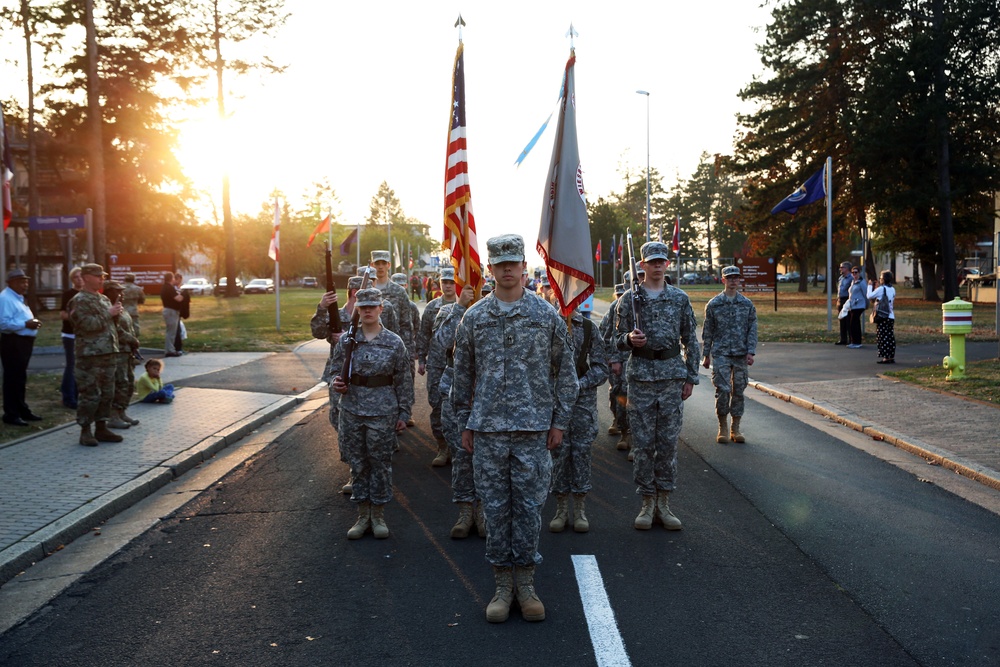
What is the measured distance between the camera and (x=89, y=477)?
8.45 m

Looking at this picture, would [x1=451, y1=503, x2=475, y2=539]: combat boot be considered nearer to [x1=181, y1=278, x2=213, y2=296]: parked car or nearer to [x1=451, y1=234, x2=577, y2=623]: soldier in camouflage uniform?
[x1=451, y1=234, x2=577, y2=623]: soldier in camouflage uniform

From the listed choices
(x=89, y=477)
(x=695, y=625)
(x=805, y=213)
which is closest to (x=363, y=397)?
(x=695, y=625)

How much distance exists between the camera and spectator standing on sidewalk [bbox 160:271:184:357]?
68.2 feet

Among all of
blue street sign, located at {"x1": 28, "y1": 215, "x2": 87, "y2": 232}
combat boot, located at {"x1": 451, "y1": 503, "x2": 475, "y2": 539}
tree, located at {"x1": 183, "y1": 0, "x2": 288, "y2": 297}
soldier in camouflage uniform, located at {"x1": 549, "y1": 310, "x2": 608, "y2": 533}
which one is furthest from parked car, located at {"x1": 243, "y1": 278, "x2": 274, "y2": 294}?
combat boot, located at {"x1": 451, "y1": 503, "x2": 475, "y2": 539}

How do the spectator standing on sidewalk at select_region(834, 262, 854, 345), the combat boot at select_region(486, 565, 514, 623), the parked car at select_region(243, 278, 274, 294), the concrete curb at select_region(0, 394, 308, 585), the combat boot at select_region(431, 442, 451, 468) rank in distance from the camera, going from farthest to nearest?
the parked car at select_region(243, 278, 274, 294), the spectator standing on sidewalk at select_region(834, 262, 854, 345), the combat boot at select_region(431, 442, 451, 468), the concrete curb at select_region(0, 394, 308, 585), the combat boot at select_region(486, 565, 514, 623)

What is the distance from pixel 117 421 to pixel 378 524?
Result: 20.3 ft

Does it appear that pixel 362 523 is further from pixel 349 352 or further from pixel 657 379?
pixel 657 379

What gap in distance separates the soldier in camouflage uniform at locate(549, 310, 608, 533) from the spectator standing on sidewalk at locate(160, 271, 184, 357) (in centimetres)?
1561

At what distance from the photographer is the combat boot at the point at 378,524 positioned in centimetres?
657

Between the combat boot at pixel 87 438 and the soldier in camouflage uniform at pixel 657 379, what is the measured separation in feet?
21.4

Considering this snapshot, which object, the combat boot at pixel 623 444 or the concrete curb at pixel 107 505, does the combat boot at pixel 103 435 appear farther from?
the combat boot at pixel 623 444

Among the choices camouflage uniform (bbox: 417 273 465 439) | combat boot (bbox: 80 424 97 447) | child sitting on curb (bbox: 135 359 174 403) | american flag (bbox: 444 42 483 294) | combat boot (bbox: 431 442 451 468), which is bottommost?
combat boot (bbox: 431 442 451 468)

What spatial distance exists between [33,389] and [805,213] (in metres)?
40.6

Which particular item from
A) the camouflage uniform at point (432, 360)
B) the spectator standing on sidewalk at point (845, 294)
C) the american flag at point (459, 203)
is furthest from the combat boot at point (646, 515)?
the spectator standing on sidewalk at point (845, 294)
